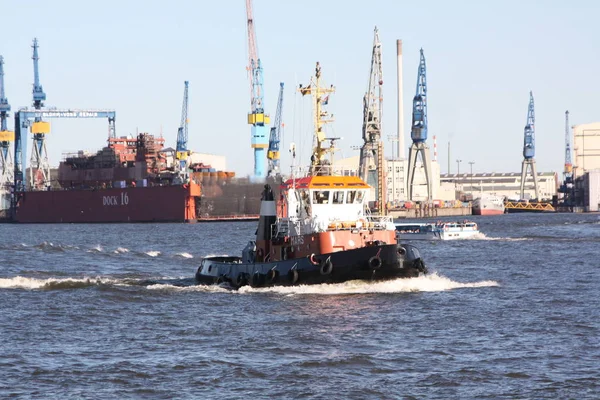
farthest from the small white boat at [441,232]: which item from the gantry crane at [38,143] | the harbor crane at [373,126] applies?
the gantry crane at [38,143]

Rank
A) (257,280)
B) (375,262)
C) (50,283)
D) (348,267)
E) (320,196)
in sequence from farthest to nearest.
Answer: (50,283)
(257,280)
(320,196)
(348,267)
(375,262)

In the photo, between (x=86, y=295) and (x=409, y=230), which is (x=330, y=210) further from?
(x=409, y=230)

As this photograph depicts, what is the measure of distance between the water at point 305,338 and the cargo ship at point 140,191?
107m

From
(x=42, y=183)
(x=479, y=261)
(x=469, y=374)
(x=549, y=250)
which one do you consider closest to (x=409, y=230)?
(x=549, y=250)

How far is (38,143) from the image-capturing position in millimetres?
179000

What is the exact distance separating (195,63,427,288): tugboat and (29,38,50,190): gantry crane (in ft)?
450

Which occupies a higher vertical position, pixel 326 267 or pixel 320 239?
pixel 320 239

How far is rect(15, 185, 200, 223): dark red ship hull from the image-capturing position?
156875 millimetres

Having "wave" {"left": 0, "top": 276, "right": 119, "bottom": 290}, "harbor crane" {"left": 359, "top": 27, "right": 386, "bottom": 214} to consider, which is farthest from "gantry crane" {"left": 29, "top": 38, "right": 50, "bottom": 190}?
"wave" {"left": 0, "top": 276, "right": 119, "bottom": 290}

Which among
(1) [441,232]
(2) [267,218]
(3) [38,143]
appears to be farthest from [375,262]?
(3) [38,143]

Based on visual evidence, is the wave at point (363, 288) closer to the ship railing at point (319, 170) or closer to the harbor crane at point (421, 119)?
the ship railing at point (319, 170)

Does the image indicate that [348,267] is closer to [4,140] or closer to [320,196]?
[320,196]

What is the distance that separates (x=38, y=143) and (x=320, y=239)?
483ft

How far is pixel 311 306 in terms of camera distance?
36062mm
